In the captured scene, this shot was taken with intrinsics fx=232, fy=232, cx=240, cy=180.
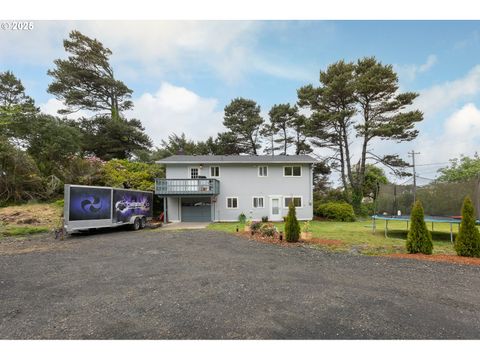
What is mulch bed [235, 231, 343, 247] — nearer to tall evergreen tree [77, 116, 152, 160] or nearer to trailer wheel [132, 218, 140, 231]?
trailer wheel [132, 218, 140, 231]

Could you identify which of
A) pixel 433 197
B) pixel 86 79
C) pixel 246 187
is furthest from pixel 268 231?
pixel 86 79

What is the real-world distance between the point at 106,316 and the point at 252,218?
17.7 m

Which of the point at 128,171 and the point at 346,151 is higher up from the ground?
the point at 346,151

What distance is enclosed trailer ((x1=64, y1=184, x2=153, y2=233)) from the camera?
11086 mm

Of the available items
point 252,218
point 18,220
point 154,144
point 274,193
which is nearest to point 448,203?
point 274,193

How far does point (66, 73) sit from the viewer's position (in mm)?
28984

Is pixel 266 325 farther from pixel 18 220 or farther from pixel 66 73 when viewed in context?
pixel 66 73

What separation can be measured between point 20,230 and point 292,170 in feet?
63.9

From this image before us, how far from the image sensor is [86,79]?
30.2m

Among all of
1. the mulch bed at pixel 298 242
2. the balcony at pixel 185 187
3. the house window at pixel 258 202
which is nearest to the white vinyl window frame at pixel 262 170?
the house window at pixel 258 202

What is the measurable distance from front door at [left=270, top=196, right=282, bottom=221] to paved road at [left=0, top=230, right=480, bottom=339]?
43.8ft

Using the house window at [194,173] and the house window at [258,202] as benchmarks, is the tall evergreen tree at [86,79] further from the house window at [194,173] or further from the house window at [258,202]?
the house window at [258,202]

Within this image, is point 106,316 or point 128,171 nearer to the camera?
point 106,316

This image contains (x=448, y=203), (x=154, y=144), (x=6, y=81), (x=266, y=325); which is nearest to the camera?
(x=266, y=325)
